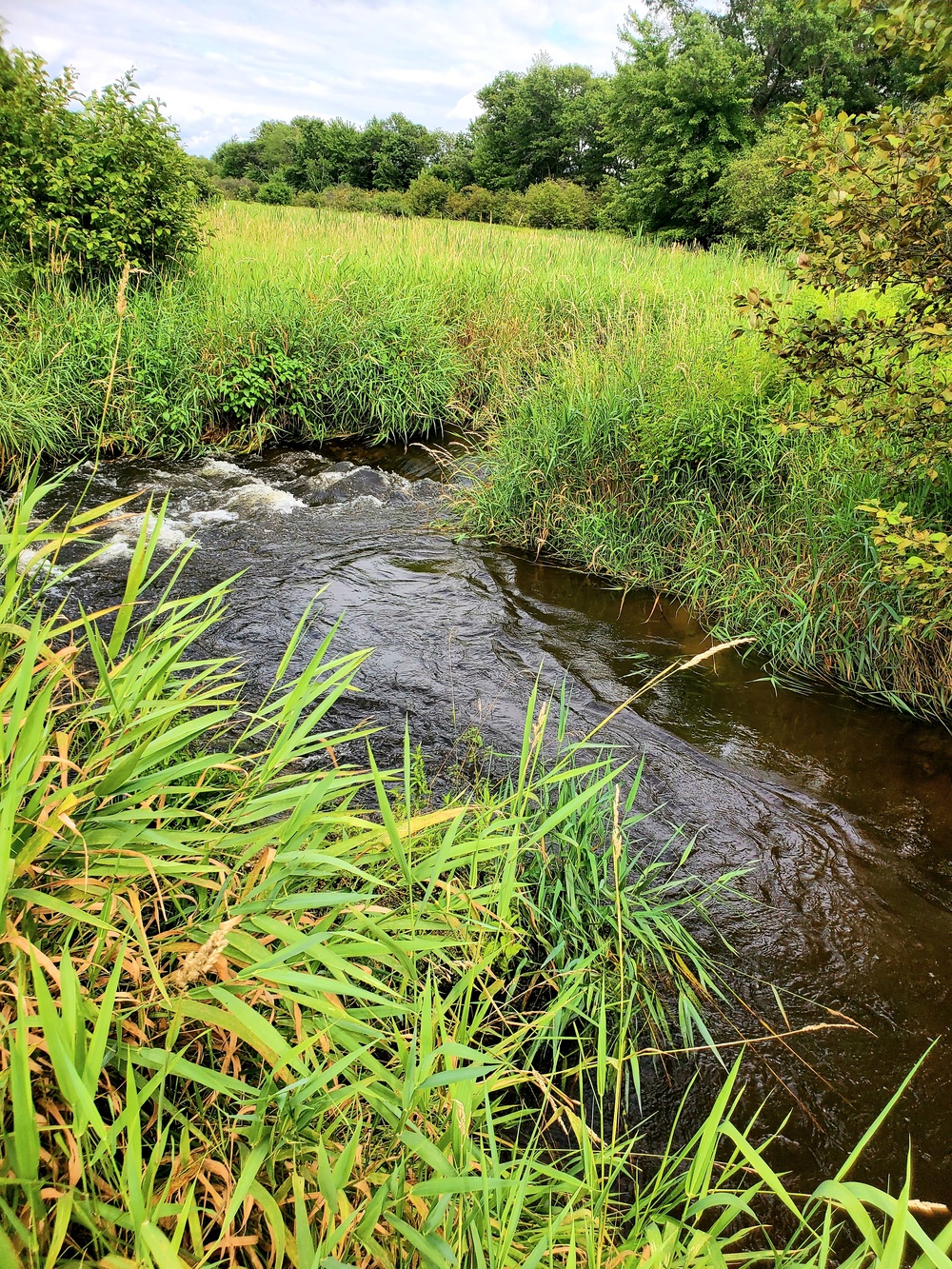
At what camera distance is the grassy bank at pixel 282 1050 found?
109 cm

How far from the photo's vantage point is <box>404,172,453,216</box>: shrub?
69.2 ft

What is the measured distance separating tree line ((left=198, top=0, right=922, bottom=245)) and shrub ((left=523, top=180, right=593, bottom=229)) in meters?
A: 0.06

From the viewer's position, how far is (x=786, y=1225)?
178cm

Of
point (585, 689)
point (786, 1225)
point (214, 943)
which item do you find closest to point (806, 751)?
point (585, 689)

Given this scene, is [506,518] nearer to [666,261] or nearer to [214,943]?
[214,943]

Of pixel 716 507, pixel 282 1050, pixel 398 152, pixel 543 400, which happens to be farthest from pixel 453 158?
pixel 282 1050

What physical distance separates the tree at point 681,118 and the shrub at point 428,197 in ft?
24.4

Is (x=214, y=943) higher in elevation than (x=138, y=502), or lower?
higher

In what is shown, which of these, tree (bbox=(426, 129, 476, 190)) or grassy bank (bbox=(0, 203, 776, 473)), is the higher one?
tree (bbox=(426, 129, 476, 190))

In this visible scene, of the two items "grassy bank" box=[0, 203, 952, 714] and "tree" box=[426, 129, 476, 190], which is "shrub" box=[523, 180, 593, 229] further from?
"tree" box=[426, 129, 476, 190]

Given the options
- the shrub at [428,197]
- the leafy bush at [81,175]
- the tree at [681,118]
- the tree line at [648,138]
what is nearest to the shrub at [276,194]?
the tree line at [648,138]

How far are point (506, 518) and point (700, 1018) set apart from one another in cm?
426

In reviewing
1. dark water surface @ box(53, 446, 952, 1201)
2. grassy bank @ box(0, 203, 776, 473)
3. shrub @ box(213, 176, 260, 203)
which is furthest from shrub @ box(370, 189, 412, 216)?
dark water surface @ box(53, 446, 952, 1201)

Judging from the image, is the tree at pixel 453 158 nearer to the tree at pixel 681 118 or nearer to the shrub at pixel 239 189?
the shrub at pixel 239 189
